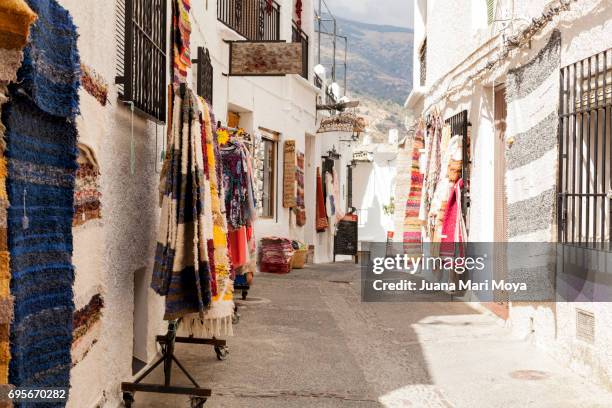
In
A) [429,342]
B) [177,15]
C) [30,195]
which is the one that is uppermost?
[177,15]

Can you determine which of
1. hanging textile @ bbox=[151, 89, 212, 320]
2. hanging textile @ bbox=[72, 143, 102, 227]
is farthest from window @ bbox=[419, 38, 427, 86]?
hanging textile @ bbox=[72, 143, 102, 227]

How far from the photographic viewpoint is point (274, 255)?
12.1 metres

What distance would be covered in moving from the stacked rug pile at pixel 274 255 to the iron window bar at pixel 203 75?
4.89 meters

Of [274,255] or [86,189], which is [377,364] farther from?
[274,255]

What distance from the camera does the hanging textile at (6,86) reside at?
5.91 feet

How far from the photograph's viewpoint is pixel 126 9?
3.99 metres

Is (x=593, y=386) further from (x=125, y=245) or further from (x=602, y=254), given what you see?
(x=125, y=245)

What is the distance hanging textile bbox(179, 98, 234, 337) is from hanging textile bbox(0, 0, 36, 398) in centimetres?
218

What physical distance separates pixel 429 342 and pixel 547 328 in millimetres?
1092

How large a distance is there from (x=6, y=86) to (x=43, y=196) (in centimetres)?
47

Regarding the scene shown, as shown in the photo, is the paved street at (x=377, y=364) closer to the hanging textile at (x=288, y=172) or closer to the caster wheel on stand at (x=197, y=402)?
the caster wheel on stand at (x=197, y=402)

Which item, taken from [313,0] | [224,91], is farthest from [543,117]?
[313,0]

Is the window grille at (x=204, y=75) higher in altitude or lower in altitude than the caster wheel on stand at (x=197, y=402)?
higher

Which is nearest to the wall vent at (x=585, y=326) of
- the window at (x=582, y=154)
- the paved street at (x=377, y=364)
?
the paved street at (x=377, y=364)
